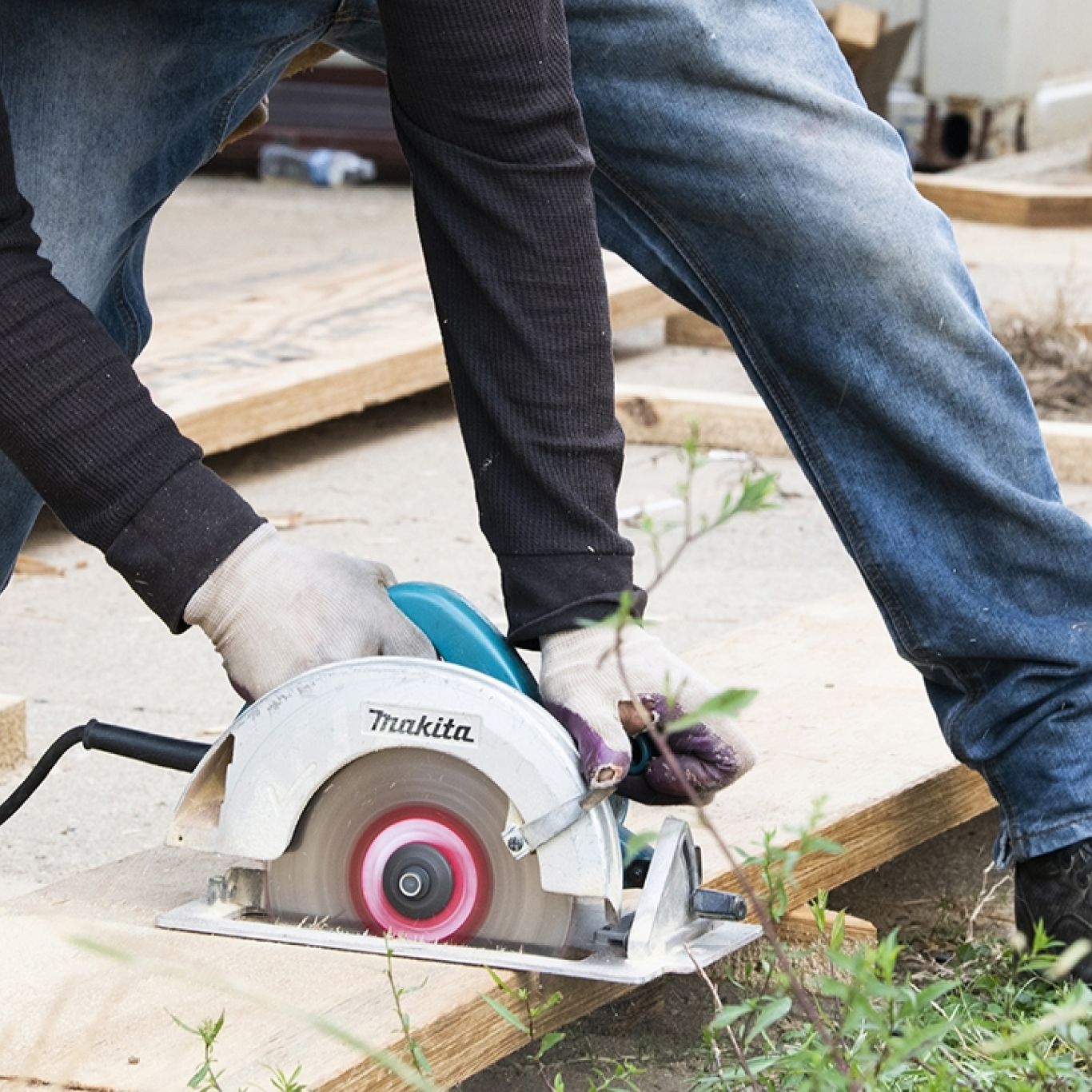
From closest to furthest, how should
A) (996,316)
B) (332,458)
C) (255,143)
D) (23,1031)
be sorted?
(23,1031) → (332,458) → (996,316) → (255,143)

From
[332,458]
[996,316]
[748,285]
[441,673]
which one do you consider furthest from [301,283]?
[441,673]

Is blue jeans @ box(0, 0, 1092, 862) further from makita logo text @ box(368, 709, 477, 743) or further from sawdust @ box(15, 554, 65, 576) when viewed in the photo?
sawdust @ box(15, 554, 65, 576)

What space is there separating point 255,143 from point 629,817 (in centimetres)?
767

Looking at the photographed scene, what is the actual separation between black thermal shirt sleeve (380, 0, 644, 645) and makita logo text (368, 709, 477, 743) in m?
0.12

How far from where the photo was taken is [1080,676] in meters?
2.12

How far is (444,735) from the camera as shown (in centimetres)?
178

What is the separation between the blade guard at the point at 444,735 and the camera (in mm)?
1765

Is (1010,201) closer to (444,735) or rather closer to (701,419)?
(701,419)

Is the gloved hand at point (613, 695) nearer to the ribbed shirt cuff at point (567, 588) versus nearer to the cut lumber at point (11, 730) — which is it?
the ribbed shirt cuff at point (567, 588)

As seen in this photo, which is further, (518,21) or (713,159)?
(713,159)

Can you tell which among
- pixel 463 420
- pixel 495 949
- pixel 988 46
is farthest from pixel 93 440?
pixel 988 46

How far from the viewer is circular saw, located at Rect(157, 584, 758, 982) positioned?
177cm

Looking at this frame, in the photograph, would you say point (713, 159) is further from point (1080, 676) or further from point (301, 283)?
point (301, 283)

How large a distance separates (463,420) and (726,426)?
9.12 feet
